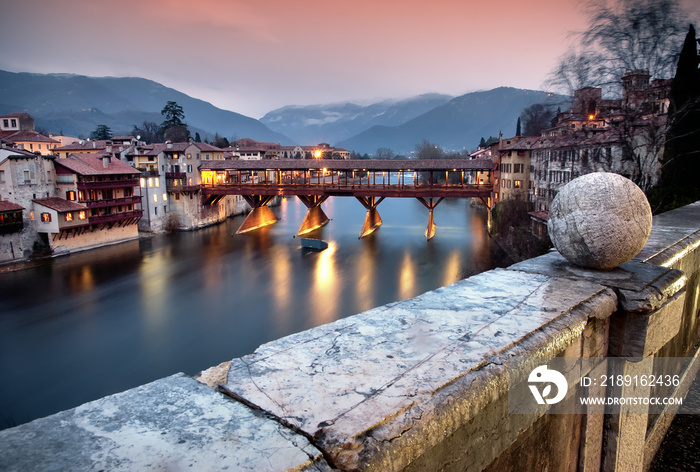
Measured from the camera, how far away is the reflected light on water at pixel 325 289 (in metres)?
21.7

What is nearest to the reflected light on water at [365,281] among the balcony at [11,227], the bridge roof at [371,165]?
the bridge roof at [371,165]

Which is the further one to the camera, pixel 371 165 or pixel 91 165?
pixel 371 165

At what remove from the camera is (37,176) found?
101 ft

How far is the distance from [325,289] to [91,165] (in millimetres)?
23284

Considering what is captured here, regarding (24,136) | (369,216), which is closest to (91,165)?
(369,216)

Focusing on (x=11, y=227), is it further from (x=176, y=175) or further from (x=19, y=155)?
(x=176, y=175)

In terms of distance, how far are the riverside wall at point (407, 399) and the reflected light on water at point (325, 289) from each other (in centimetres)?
1658

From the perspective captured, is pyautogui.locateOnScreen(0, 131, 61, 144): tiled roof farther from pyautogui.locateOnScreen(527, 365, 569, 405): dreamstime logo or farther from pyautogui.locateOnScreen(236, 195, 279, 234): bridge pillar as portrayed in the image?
pyautogui.locateOnScreen(527, 365, 569, 405): dreamstime logo

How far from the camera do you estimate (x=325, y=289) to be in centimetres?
2569

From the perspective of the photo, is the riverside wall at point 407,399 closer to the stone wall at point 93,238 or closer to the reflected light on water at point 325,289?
the reflected light on water at point 325,289

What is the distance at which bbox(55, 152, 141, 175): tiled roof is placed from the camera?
3303 centimetres

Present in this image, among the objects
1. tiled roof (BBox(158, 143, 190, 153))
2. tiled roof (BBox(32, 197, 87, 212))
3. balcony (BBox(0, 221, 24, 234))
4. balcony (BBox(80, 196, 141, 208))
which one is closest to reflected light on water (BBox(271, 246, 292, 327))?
balcony (BBox(80, 196, 141, 208))

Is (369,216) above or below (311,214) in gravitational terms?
below

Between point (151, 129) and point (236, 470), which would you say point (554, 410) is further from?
point (151, 129)
